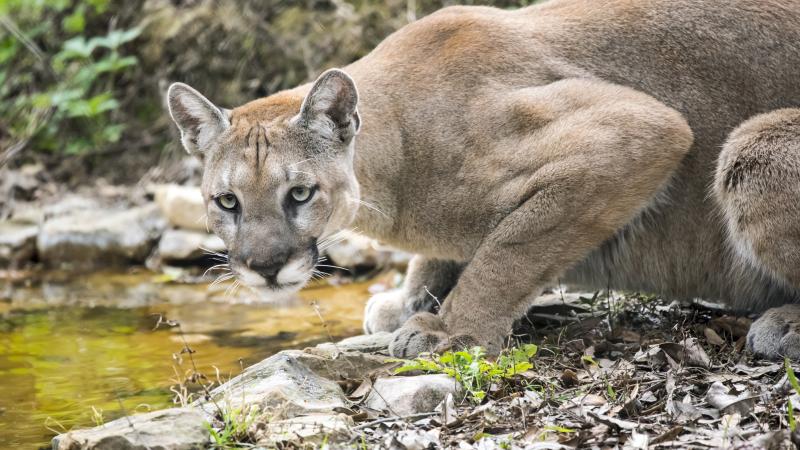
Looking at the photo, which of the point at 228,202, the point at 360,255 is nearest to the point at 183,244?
the point at 360,255

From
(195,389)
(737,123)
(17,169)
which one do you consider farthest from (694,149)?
(17,169)

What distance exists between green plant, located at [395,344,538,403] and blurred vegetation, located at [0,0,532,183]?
236 inches

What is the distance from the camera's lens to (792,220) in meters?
4.78

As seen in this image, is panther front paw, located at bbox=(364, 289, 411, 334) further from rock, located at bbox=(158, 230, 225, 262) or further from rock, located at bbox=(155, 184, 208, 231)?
rock, located at bbox=(155, 184, 208, 231)

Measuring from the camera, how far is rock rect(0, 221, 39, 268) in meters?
9.20

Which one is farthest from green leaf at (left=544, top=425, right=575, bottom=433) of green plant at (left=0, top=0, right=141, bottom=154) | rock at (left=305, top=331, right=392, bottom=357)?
green plant at (left=0, top=0, right=141, bottom=154)

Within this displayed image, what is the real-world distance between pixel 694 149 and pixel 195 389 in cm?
297

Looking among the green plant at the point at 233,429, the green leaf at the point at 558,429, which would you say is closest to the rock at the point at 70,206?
the green plant at the point at 233,429

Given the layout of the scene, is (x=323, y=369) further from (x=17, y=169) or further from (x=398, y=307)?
(x=17, y=169)

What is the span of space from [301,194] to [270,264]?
45cm

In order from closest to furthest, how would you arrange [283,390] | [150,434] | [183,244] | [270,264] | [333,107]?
1. [150,434]
2. [283,390]
3. [270,264]
4. [333,107]
5. [183,244]

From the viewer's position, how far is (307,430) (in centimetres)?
403

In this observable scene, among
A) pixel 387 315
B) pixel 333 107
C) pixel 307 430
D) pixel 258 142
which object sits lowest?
pixel 387 315

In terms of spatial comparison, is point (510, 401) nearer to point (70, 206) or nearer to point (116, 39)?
point (70, 206)
